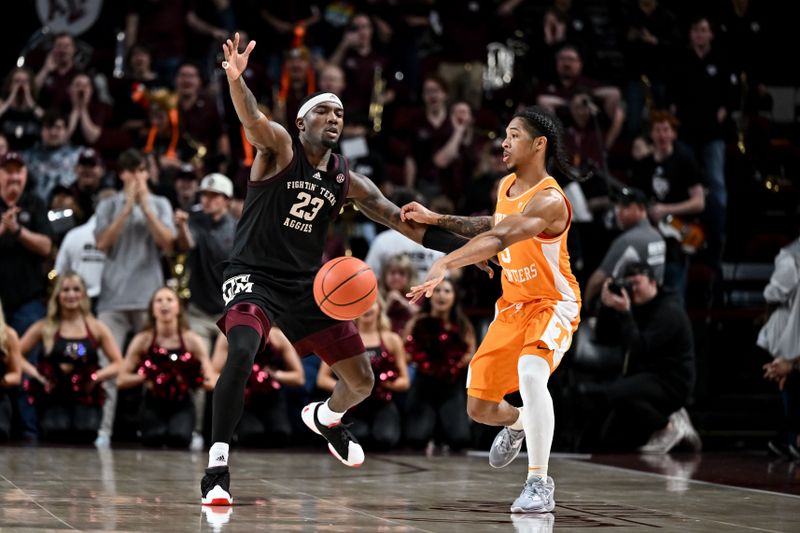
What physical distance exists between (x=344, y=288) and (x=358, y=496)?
4.25ft

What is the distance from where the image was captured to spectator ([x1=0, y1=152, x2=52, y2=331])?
11.2 m

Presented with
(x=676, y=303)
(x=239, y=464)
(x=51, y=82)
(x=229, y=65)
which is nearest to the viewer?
(x=229, y=65)

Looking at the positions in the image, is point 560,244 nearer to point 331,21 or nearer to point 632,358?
point 632,358

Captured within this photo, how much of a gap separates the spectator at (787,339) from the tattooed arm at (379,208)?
4.29 m

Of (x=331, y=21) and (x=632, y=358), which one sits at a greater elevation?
(x=331, y=21)

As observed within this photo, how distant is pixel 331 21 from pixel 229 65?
974cm

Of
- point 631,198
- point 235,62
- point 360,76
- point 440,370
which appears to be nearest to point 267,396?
point 440,370

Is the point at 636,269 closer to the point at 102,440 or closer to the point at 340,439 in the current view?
the point at 340,439

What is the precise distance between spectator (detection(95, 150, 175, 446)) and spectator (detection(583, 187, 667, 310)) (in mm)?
3689

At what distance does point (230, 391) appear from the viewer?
6.71 metres

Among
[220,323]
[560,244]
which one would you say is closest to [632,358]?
[560,244]

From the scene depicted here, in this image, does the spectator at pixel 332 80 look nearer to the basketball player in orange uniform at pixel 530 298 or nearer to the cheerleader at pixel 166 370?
the cheerleader at pixel 166 370

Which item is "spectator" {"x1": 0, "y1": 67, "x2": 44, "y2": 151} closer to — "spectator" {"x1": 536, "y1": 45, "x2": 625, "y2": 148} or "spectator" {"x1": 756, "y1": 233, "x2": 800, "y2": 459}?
"spectator" {"x1": 536, "y1": 45, "x2": 625, "y2": 148}

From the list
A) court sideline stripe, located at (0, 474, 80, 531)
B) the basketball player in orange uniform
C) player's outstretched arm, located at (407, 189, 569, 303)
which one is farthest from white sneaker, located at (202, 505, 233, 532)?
the basketball player in orange uniform
